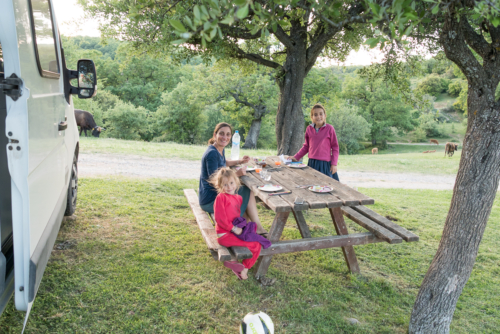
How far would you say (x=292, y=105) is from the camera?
6355 mm

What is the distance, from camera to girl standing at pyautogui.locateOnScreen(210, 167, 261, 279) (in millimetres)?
3303

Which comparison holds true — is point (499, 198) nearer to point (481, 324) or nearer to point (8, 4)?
point (481, 324)

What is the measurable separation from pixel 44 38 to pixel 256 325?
2726mm

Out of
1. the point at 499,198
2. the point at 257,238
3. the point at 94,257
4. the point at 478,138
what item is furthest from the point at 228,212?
the point at 499,198

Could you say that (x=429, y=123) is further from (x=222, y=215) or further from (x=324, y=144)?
(x=222, y=215)

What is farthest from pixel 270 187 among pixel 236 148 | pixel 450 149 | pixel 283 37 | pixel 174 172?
pixel 450 149

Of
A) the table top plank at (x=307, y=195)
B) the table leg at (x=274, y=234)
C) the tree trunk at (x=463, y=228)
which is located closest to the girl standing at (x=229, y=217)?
the table leg at (x=274, y=234)

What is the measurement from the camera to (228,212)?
3316 mm

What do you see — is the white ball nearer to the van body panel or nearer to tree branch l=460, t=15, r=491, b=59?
the van body panel

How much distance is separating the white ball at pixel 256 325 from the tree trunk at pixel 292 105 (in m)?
4.15

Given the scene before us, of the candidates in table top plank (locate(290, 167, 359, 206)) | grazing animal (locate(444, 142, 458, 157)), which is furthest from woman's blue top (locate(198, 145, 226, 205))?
grazing animal (locate(444, 142, 458, 157))

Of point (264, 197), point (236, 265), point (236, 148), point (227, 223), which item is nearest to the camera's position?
point (227, 223)

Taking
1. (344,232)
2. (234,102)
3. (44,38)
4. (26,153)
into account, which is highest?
(234,102)

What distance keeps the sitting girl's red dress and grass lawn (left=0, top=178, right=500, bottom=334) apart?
0.47 metres
